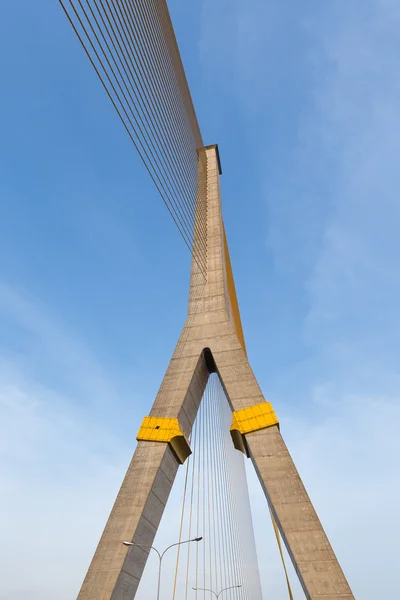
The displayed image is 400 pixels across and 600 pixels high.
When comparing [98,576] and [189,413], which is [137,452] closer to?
[189,413]

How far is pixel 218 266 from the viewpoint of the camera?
17250 millimetres

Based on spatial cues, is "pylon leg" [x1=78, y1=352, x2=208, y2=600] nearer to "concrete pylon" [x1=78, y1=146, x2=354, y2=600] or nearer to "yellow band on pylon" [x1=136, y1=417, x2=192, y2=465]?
"concrete pylon" [x1=78, y1=146, x2=354, y2=600]

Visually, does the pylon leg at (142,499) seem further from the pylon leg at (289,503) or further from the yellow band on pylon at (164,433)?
the pylon leg at (289,503)

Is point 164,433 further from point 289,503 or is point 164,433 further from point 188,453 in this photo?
point 289,503

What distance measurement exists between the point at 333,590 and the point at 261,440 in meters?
3.87

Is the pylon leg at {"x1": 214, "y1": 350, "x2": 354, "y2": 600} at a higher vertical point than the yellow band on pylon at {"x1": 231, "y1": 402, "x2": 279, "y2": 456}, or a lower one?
lower

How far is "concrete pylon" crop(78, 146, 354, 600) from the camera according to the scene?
1041cm

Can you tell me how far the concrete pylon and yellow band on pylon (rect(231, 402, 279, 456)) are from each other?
3 cm

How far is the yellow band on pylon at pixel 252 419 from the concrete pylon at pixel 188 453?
3 centimetres

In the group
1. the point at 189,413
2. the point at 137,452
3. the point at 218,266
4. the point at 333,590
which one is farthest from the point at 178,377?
the point at 333,590

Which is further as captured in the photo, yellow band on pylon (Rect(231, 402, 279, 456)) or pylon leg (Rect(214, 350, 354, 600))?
yellow band on pylon (Rect(231, 402, 279, 456))

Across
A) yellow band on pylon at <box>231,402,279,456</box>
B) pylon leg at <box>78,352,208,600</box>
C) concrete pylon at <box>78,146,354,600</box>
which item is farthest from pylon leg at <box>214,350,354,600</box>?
pylon leg at <box>78,352,208,600</box>

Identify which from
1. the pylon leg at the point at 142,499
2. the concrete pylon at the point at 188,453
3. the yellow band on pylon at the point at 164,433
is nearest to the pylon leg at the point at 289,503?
the concrete pylon at the point at 188,453

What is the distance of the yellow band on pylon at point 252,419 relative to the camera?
41.7ft
